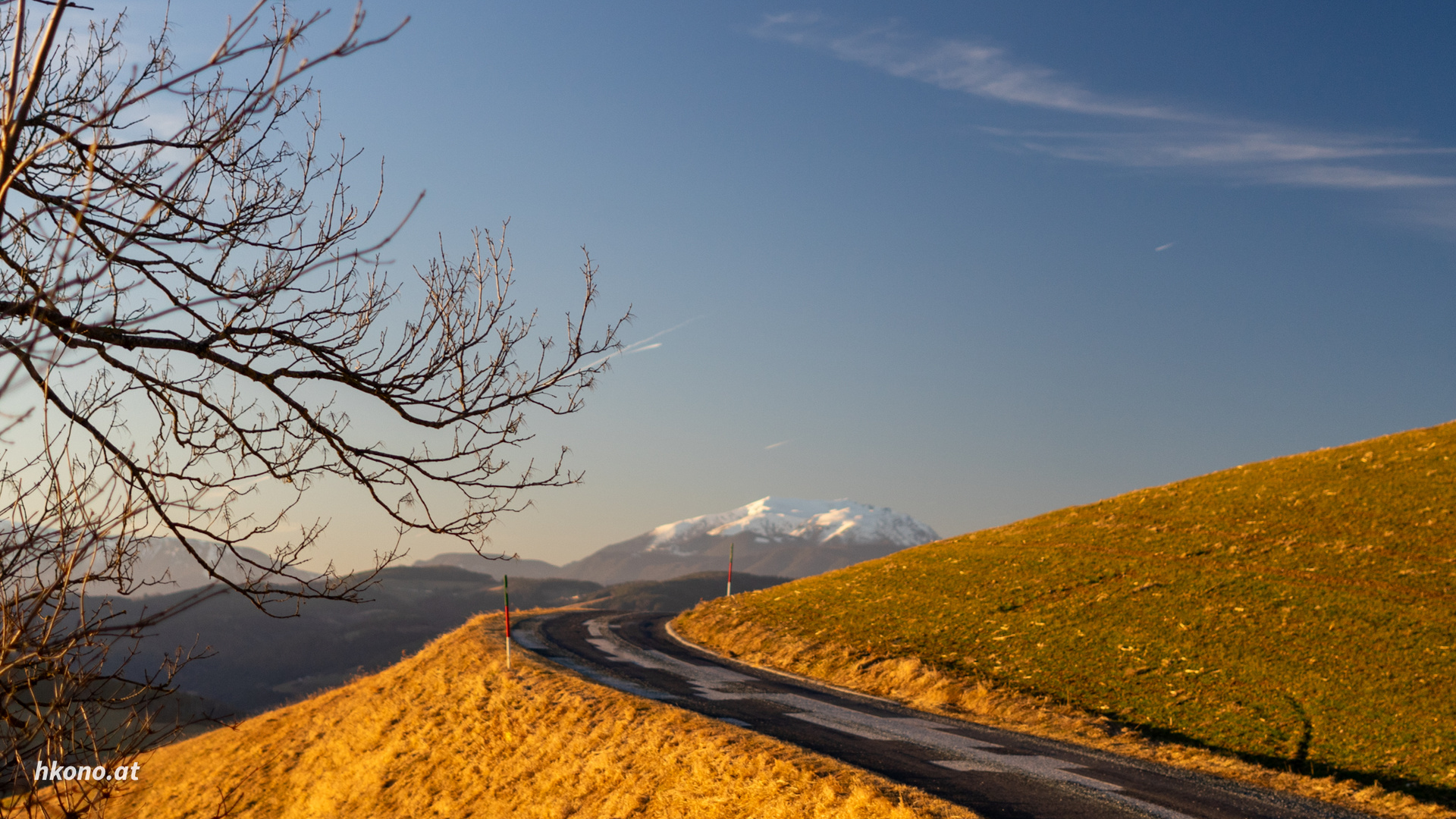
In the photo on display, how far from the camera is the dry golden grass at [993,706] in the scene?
12797mm

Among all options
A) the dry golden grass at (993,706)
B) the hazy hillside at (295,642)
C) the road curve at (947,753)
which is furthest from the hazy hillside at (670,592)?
the road curve at (947,753)

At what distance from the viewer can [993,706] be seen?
723 inches

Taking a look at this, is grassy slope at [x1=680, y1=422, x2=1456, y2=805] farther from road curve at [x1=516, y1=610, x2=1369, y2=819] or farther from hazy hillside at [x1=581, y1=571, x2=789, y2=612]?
hazy hillside at [x1=581, y1=571, x2=789, y2=612]

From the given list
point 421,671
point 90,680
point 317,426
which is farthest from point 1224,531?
point 90,680

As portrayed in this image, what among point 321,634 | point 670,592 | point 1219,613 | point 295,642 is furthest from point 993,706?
point 321,634

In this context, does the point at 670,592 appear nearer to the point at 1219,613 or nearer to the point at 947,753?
the point at 1219,613

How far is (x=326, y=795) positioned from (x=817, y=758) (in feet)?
41.9

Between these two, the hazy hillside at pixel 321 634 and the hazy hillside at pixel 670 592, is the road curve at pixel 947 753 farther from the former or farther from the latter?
the hazy hillside at pixel 670 592

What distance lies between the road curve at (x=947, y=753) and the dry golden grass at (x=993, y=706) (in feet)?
2.87

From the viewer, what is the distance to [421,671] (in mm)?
24188

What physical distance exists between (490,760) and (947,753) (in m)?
9.38

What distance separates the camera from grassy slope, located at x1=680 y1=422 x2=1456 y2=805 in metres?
16.1

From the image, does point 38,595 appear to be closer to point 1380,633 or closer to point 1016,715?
point 1016,715

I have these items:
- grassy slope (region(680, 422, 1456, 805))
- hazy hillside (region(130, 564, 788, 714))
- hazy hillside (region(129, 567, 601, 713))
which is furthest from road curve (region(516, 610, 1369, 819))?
hazy hillside (region(129, 567, 601, 713))
